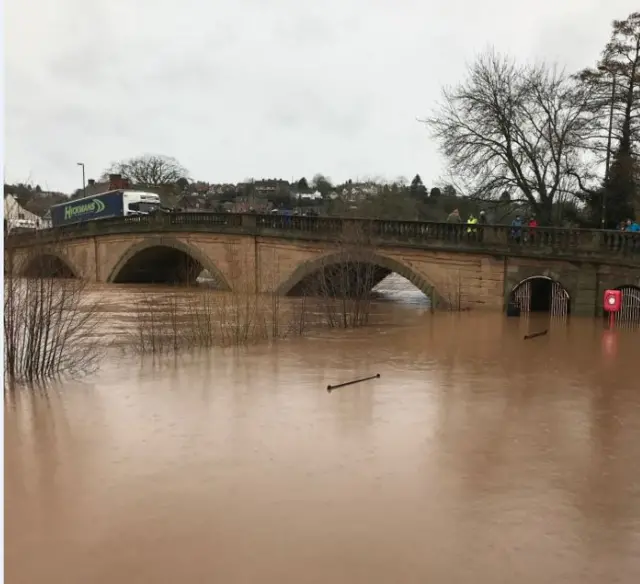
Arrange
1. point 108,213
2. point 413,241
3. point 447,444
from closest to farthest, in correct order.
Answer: point 447,444
point 413,241
point 108,213

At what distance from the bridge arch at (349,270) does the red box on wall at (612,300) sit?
5.82m

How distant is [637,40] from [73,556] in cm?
2641

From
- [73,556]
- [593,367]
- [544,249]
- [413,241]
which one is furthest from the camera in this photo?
[413,241]

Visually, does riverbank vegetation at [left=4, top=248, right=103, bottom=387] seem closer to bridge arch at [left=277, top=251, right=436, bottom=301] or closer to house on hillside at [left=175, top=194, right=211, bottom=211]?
bridge arch at [left=277, top=251, right=436, bottom=301]

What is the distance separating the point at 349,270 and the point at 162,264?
2294 cm

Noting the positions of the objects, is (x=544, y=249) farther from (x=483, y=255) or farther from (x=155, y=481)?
(x=155, y=481)

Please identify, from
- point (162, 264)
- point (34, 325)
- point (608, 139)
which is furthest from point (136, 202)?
point (34, 325)

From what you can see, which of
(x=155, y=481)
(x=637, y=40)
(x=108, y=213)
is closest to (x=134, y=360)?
(x=155, y=481)

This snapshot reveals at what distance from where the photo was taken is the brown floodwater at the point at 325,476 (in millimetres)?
5211

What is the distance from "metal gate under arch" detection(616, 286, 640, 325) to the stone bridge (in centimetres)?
99

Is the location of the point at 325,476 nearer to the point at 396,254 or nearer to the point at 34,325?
the point at 34,325

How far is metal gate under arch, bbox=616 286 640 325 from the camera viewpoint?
19.3m

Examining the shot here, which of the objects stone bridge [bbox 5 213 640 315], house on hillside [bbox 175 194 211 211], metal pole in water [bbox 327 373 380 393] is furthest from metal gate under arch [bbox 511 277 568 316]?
house on hillside [bbox 175 194 211 211]

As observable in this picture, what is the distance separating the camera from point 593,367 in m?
12.6
